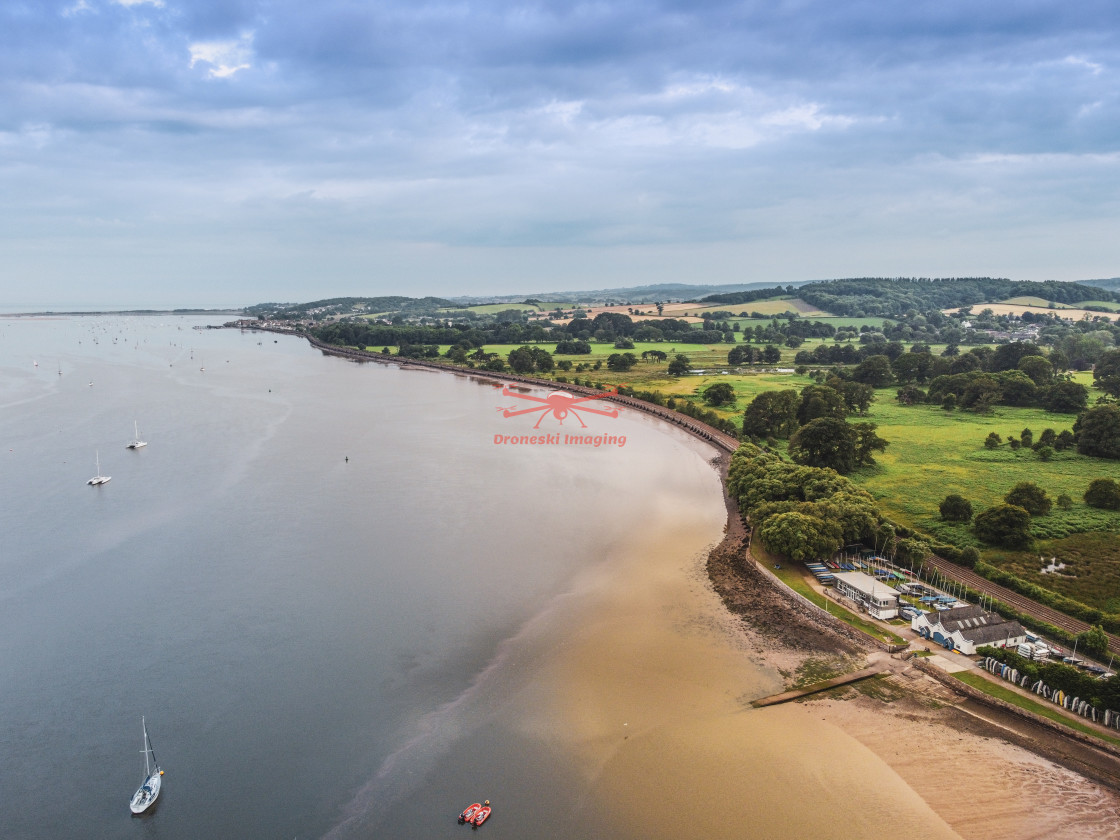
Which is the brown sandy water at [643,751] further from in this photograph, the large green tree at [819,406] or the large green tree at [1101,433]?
the large green tree at [1101,433]

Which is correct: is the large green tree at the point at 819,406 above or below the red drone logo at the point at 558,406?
above

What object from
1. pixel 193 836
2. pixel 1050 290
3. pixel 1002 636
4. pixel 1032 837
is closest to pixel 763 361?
pixel 1002 636

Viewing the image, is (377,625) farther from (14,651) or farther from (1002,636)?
(1002,636)

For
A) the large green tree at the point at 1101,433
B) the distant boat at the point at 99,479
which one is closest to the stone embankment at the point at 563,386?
the large green tree at the point at 1101,433

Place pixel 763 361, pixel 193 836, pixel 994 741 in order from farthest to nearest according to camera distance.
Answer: pixel 763 361
pixel 994 741
pixel 193 836

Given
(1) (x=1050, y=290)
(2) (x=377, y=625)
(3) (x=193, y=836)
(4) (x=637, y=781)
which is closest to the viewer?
(3) (x=193, y=836)

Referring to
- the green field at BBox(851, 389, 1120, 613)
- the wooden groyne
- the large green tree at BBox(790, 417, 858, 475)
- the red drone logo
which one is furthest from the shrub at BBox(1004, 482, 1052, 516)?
the red drone logo

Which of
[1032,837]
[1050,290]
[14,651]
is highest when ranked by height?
[1050,290]
